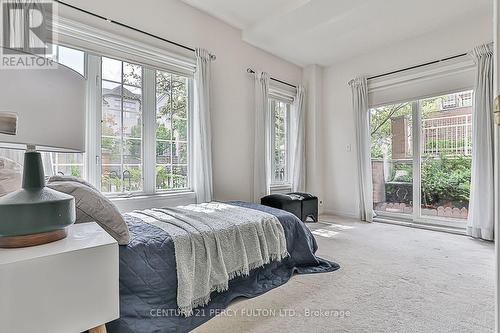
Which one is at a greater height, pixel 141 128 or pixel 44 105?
pixel 141 128

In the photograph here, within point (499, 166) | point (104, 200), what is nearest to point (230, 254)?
point (104, 200)

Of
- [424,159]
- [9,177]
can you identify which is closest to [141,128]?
[9,177]

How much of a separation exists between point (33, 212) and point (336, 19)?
12.1ft

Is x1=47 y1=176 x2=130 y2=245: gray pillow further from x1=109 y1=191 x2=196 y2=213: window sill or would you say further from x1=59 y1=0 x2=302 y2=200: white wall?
x1=59 y1=0 x2=302 y2=200: white wall

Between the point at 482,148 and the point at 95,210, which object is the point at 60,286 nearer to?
the point at 95,210

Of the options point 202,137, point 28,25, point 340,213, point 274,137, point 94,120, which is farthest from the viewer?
point 340,213

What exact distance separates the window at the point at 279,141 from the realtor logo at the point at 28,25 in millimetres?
3061

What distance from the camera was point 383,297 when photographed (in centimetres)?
182

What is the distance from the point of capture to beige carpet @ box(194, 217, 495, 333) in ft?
4.95

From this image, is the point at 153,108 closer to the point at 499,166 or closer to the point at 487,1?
the point at 499,166

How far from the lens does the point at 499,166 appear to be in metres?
0.70

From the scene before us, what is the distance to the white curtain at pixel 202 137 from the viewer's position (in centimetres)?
313

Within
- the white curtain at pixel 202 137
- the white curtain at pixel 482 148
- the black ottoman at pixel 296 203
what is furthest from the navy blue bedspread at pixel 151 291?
the white curtain at pixel 482 148

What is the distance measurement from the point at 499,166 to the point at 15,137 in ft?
4.30
